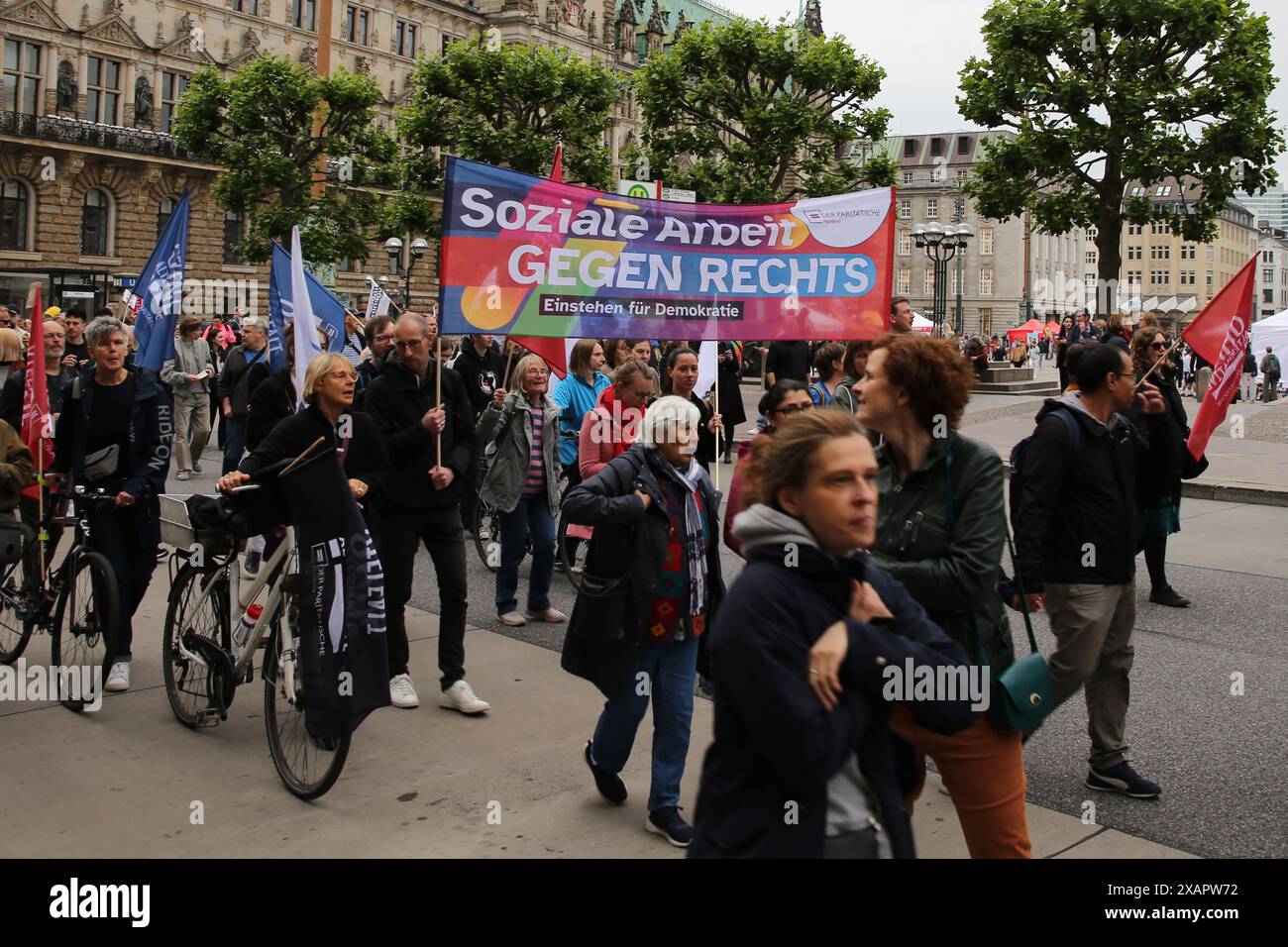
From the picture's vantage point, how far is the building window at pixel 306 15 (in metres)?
58.5

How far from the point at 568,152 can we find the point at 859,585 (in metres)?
46.2

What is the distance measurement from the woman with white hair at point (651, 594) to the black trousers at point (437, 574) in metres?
1.63

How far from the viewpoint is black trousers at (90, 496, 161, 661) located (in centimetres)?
645

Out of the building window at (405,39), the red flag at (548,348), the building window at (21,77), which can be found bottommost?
the red flag at (548,348)

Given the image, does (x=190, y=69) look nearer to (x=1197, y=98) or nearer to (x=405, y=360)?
(x=1197, y=98)

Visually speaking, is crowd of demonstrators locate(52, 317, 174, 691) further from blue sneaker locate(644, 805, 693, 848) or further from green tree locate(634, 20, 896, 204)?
green tree locate(634, 20, 896, 204)

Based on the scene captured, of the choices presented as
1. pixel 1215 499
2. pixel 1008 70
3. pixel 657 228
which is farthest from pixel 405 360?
pixel 1008 70

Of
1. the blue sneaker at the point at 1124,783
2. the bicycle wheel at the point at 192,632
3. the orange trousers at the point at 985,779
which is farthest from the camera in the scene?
the bicycle wheel at the point at 192,632

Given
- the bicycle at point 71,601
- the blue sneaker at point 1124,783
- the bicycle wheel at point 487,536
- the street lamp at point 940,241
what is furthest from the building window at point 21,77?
the blue sneaker at point 1124,783

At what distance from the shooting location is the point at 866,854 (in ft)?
8.16

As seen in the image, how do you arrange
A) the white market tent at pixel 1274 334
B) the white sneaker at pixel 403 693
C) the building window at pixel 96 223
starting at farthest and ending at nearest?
the building window at pixel 96 223, the white market tent at pixel 1274 334, the white sneaker at pixel 403 693

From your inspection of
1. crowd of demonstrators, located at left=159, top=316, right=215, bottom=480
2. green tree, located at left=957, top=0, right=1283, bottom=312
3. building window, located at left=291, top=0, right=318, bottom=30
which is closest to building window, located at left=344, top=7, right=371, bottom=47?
building window, located at left=291, top=0, right=318, bottom=30

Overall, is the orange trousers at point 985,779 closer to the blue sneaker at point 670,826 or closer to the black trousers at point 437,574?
the blue sneaker at point 670,826

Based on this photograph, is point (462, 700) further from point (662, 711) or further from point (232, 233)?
point (232, 233)
